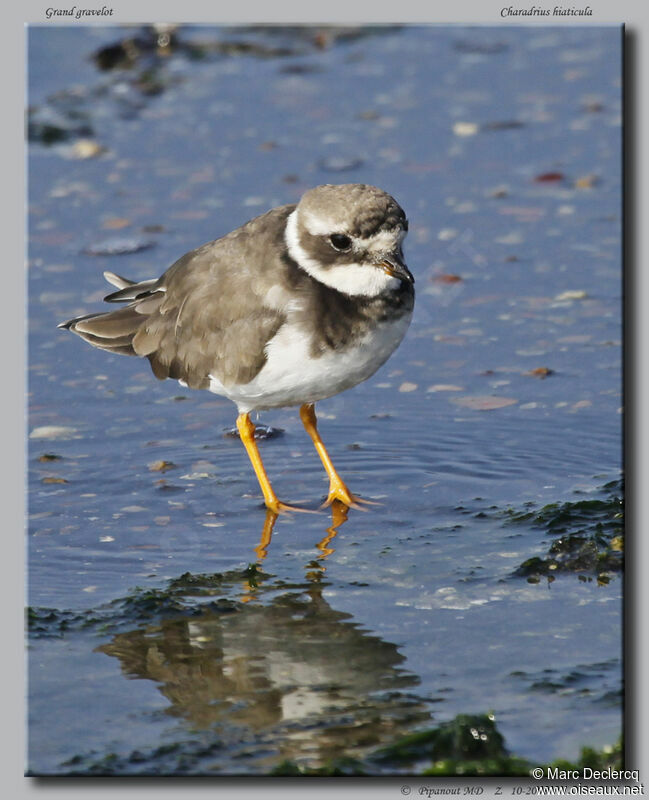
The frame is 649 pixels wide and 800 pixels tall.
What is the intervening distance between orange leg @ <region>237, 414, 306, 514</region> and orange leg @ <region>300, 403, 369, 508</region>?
26cm

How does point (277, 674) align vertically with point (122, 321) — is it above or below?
below

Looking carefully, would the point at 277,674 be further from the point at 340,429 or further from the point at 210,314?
the point at 340,429

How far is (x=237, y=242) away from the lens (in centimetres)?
748

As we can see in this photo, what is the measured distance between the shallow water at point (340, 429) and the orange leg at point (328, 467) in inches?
5.5

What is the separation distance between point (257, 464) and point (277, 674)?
2252 millimetres

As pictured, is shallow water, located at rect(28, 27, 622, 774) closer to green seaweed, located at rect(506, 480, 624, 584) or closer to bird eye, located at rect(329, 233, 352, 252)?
green seaweed, located at rect(506, 480, 624, 584)

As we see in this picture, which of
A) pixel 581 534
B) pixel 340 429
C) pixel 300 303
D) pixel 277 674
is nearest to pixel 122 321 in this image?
pixel 340 429

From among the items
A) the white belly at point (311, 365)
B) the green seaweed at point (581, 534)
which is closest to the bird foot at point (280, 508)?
the white belly at point (311, 365)

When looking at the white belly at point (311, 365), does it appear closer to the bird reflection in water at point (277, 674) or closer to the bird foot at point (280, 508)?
the bird foot at point (280, 508)

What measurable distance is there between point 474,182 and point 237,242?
14.7 feet

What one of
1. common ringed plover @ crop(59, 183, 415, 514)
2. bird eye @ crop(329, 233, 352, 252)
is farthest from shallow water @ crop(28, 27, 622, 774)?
bird eye @ crop(329, 233, 352, 252)

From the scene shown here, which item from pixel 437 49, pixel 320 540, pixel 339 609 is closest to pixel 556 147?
pixel 437 49

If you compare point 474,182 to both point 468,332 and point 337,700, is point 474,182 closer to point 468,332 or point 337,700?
point 468,332

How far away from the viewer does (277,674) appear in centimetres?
577
